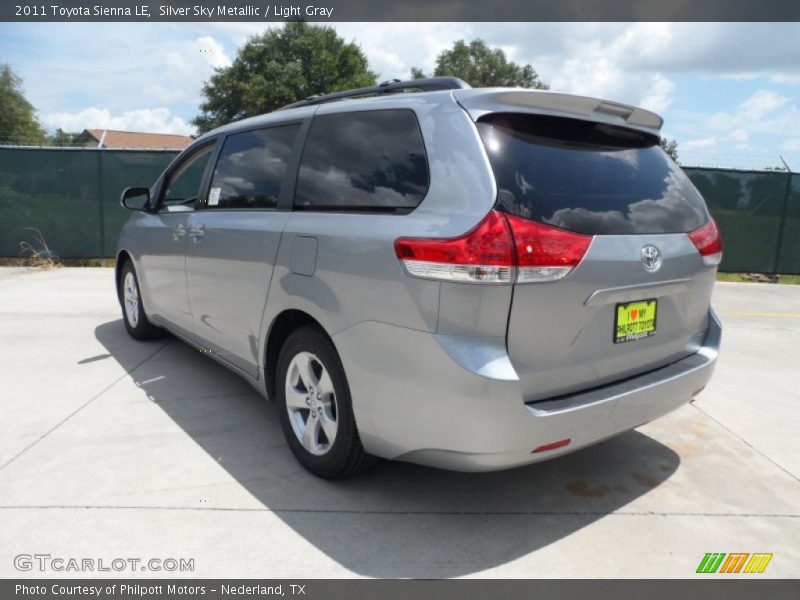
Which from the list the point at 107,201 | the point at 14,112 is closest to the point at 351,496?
the point at 107,201

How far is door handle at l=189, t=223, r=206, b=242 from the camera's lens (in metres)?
3.94

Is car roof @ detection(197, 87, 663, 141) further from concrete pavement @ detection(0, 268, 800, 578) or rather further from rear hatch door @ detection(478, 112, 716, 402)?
concrete pavement @ detection(0, 268, 800, 578)

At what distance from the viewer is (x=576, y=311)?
7.74ft

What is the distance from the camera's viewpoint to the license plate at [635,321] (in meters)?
2.51

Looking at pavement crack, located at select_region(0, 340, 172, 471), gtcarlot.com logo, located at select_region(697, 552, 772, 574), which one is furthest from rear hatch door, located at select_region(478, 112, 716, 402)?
pavement crack, located at select_region(0, 340, 172, 471)

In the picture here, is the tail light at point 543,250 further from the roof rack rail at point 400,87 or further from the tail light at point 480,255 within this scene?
the roof rack rail at point 400,87

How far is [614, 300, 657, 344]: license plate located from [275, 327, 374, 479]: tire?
120cm

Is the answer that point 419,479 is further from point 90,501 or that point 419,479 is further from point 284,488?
point 90,501

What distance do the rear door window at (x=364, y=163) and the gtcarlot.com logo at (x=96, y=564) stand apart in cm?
165

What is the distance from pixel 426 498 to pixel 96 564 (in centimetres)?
142

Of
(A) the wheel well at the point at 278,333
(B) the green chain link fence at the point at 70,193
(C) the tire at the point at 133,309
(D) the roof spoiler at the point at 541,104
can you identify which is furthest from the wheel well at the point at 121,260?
(B) the green chain link fence at the point at 70,193
